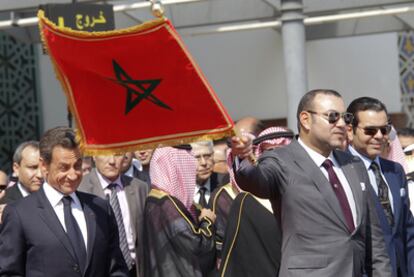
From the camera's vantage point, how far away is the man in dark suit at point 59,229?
6.06 metres

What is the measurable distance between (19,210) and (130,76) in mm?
999

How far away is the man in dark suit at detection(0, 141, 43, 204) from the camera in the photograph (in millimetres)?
8336

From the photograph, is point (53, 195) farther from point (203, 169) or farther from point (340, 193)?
point (203, 169)

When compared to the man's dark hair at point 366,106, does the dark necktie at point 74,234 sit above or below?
below

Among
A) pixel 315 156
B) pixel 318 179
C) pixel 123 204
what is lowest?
pixel 123 204

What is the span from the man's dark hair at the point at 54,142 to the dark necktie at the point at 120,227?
1716 millimetres

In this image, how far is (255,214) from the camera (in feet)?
22.1

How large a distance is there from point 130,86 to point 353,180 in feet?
4.59

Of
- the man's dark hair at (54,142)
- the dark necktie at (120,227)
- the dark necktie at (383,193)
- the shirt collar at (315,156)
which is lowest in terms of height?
the dark necktie at (120,227)

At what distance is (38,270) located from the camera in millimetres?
6039

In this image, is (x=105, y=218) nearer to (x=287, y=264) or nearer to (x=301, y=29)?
(x=287, y=264)

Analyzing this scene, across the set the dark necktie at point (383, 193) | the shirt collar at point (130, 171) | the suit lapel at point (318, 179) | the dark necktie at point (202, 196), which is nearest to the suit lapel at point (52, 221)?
the suit lapel at point (318, 179)

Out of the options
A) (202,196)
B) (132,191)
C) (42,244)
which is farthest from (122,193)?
(42,244)

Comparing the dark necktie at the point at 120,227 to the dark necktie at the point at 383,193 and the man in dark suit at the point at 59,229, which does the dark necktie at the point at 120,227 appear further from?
the dark necktie at the point at 383,193
